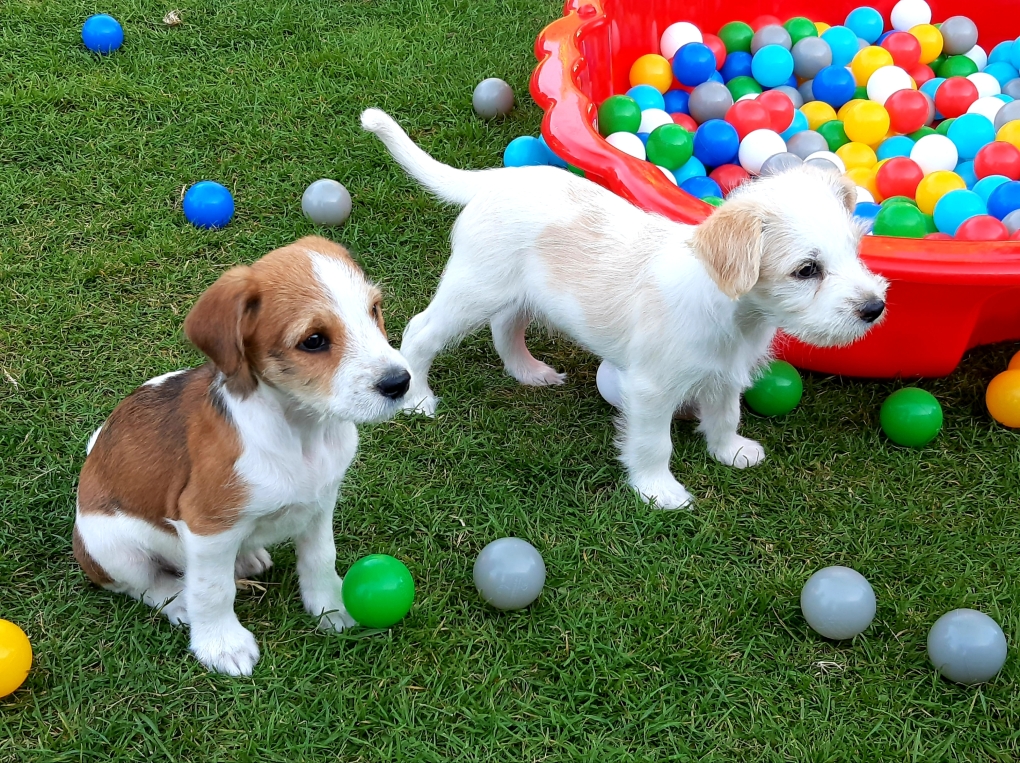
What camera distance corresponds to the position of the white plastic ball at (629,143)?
18.0 ft

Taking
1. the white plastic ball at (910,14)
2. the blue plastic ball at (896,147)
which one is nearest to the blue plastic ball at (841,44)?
the white plastic ball at (910,14)

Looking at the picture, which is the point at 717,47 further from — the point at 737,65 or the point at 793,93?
the point at 793,93

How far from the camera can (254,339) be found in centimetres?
285

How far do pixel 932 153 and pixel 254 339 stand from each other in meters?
4.28

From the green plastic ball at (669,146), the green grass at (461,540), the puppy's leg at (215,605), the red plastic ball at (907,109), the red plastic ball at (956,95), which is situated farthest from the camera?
the red plastic ball at (956,95)

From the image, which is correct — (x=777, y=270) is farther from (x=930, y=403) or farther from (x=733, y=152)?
(x=733, y=152)

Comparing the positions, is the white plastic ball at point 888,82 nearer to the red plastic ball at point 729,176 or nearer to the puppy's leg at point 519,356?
the red plastic ball at point 729,176

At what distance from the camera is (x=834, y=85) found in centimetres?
598

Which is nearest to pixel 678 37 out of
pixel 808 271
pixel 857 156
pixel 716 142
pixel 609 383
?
pixel 716 142

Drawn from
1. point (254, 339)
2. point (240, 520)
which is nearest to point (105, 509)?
point (240, 520)

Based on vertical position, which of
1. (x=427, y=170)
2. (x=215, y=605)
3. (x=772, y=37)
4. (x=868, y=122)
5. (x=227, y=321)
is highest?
(x=227, y=321)

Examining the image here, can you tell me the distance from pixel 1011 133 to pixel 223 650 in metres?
5.05

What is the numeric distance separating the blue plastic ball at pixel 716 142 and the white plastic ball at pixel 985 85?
1.73 metres

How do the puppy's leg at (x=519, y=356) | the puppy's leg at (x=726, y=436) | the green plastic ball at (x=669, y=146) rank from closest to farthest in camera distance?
the puppy's leg at (x=726, y=436) < the puppy's leg at (x=519, y=356) < the green plastic ball at (x=669, y=146)
